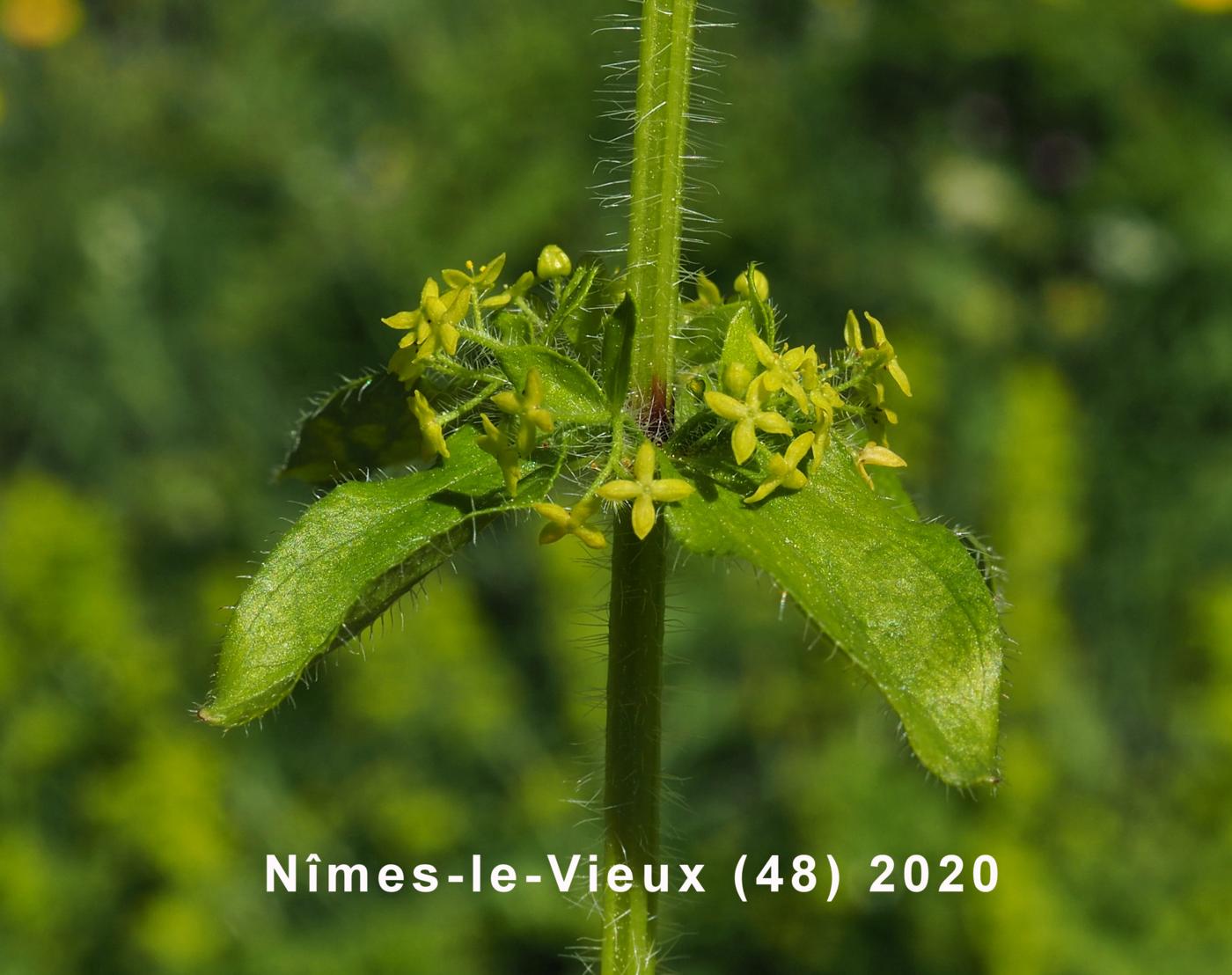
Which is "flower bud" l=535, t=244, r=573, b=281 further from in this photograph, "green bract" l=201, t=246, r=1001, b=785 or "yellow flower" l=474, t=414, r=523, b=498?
"yellow flower" l=474, t=414, r=523, b=498

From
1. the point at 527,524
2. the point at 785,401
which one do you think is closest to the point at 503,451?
the point at 785,401

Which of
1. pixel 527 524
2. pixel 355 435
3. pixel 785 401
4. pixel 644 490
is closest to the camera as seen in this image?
pixel 644 490

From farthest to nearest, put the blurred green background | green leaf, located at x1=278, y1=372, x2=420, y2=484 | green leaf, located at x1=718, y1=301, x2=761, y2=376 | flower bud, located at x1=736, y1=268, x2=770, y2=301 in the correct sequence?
1. the blurred green background
2. green leaf, located at x1=278, y1=372, x2=420, y2=484
3. flower bud, located at x1=736, y1=268, x2=770, y2=301
4. green leaf, located at x1=718, y1=301, x2=761, y2=376

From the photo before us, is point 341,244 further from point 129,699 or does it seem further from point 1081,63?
point 1081,63

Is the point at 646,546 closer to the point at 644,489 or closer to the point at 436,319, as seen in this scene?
the point at 644,489

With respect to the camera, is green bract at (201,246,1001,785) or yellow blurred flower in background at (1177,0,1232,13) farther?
yellow blurred flower in background at (1177,0,1232,13)

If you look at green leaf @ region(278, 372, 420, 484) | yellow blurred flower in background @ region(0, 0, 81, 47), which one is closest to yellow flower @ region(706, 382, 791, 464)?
green leaf @ region(278, 372, 420, 484)
